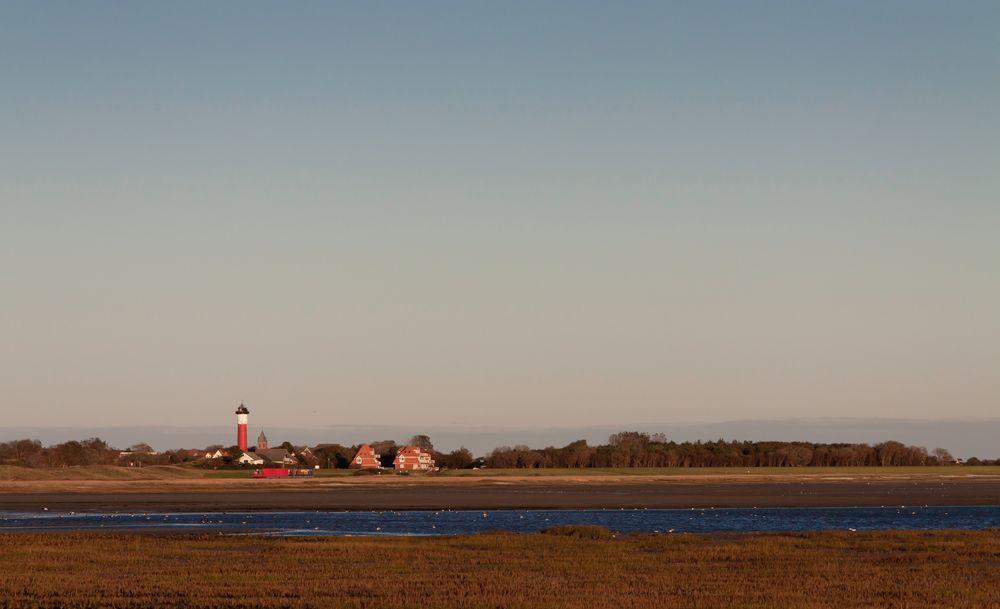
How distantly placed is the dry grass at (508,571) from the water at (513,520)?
8646 millimetres

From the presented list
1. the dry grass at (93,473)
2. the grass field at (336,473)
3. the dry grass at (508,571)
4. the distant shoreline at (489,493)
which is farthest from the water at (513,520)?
the grass field at (336,473)

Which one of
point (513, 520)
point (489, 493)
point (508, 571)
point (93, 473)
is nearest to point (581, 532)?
point (508, 571)

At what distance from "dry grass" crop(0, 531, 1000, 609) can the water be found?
340 inches

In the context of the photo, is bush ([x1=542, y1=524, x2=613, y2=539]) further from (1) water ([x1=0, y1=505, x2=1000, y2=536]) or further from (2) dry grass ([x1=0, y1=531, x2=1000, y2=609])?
(1) water ([x1=0, y1=505, x2=1000, y2=536])

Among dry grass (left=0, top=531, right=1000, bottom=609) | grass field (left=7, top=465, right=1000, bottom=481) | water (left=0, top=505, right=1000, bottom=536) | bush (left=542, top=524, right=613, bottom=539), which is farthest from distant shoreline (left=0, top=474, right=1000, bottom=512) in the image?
dry grass (left=0, top=531, right=1000, bottom=609)

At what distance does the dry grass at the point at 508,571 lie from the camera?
1389 inches

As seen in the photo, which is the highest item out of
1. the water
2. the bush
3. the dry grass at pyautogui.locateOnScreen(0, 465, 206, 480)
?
the dry grass at pyautogui.locateOnScreen(0, 465, 206, 480)

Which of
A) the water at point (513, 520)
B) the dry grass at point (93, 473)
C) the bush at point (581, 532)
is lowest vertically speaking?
the water at point (513, 520)

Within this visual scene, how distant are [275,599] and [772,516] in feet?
161

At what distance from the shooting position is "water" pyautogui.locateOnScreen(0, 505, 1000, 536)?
6744 cm

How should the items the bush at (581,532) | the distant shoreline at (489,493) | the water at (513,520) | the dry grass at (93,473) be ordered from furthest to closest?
the dry grass at (93,473) → the distant shoreline at (489,493) → the water at (513,520) → the bush at (581,532)

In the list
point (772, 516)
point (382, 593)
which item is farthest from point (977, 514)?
point (382, 593)

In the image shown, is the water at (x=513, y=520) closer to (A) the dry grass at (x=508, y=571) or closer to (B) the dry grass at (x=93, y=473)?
(A) the dry grass at (x=508, y=571)

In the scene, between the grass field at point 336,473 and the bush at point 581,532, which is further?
the grass field at point 336,473
